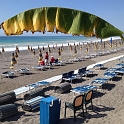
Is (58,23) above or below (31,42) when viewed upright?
below

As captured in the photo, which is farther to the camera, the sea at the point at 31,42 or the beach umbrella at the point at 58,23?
the sea at the point at 31,42

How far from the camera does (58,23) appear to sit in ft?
16.6

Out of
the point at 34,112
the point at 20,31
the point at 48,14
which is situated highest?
the point at 48,14

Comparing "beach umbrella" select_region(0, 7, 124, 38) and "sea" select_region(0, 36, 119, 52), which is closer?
"beach umbrella" select_region(0, 7, 124, 38)

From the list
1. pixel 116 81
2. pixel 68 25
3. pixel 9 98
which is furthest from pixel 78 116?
pixel 116 81

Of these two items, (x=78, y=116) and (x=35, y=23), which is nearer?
(x=35, y=23)

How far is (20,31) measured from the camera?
511cm

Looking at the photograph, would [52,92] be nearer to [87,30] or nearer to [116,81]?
[116,81]

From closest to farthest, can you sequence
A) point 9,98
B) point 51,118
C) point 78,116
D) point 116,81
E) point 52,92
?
point 51,118
point 78,116
point 9,98
point 52,92
point 116,81

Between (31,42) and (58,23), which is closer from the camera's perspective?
(58,23)

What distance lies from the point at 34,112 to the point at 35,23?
156 inches

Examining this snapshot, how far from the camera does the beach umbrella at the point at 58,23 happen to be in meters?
5.03

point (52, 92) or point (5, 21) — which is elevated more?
point (5, 21)

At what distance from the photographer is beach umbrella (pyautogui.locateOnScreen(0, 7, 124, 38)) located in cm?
503
